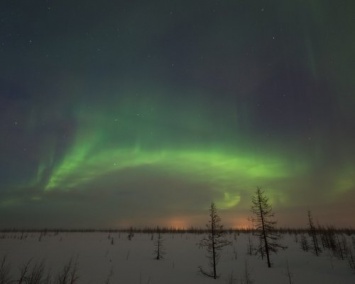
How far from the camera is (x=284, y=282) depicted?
2086 centimetres

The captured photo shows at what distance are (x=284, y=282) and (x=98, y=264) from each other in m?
17.1

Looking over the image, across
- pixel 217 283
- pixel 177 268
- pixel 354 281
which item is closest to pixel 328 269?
pixel 354 281

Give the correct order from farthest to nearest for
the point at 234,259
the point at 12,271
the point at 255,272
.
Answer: the point at 234,259, the point at 255,272, the point at 12,271

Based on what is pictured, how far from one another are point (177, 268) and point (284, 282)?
10014mm

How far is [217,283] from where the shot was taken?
2066 centimetres

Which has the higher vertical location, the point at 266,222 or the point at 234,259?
the point at 266,222

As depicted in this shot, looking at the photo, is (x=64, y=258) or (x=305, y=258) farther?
(x=305, y=258)

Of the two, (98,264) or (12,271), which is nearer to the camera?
(12,271)

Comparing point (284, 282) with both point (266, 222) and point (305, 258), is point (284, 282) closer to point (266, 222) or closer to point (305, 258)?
point (266, 222)

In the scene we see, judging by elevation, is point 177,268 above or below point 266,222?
below

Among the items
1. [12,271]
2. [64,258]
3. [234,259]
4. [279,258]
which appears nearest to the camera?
[12,271]

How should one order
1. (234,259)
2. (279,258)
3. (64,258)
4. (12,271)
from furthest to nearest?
(279,258)
(234,259)
(64,258)
(12,271)

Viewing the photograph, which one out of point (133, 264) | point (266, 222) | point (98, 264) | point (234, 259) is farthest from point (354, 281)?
point (98, 264)

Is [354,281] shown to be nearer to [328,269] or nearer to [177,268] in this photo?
[328,269]
